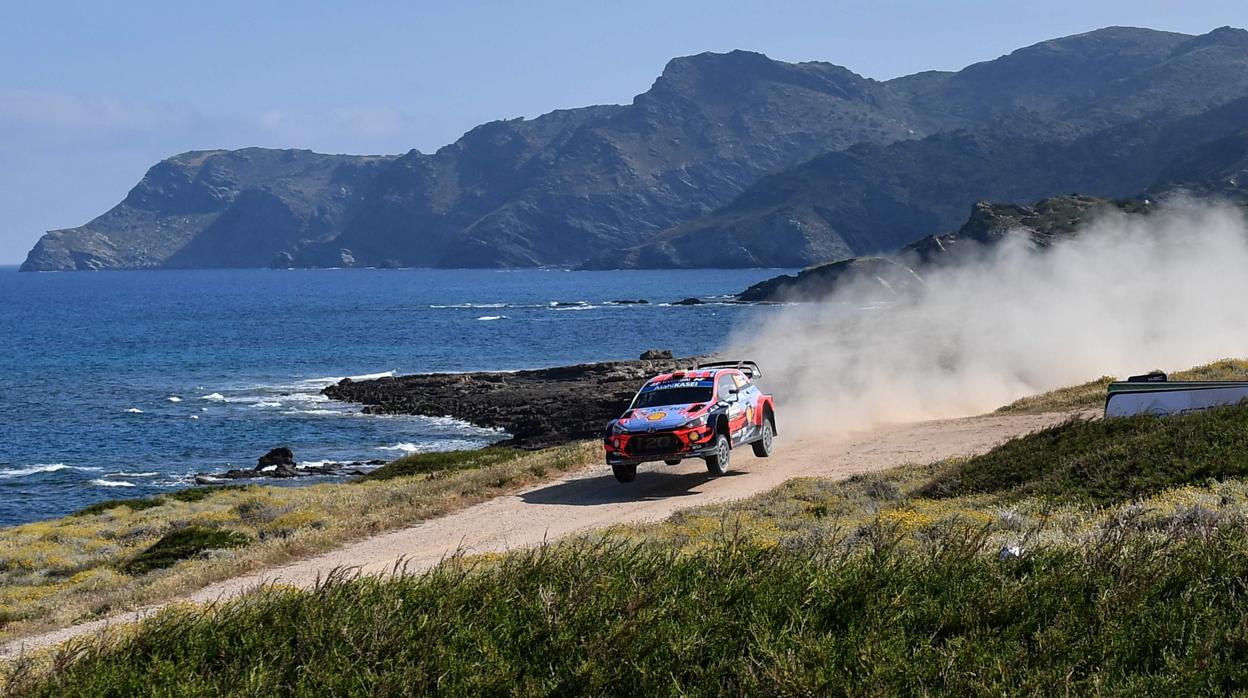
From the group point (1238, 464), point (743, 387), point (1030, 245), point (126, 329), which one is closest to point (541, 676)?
point (1238, 464)

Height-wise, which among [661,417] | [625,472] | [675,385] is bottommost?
[625,472]

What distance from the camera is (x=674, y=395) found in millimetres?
25312

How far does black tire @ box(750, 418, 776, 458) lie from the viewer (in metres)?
27.9

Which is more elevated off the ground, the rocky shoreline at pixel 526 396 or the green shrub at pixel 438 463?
the green shrub at pixel 438 463

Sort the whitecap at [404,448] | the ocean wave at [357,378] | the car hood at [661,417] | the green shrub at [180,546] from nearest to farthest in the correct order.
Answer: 1. the green shrub at [180,546]
2. the car hood at [661,417]
3. the whitecap at [404,448]
4. the ocean wave at [357,378]

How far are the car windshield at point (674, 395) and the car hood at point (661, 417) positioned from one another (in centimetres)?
39

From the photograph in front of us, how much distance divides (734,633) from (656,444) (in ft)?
45.3

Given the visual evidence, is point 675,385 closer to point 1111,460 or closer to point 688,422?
point 688,422

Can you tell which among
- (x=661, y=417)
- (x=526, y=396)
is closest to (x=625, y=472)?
(x=661, y=417)

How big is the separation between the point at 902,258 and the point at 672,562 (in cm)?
13997

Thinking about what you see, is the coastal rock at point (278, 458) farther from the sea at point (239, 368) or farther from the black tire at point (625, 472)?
the black tire at point (625, 472)

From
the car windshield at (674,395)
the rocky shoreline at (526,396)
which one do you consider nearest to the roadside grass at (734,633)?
the car windshield at (674,395)

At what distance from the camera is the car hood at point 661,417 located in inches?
931

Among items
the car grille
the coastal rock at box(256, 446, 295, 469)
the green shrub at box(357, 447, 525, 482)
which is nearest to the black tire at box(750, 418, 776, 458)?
the car grille
